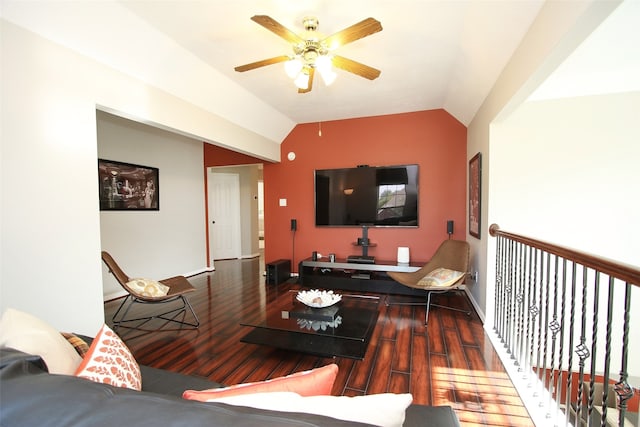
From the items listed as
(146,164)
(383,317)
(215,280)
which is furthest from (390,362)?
(146,164)

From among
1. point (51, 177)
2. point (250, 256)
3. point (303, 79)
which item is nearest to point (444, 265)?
point (303, 79)

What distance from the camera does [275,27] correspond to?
6.11ft

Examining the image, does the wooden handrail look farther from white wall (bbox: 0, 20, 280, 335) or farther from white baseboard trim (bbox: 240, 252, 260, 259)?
white baseboard trim (bbox: 240, 252, 260, 259)

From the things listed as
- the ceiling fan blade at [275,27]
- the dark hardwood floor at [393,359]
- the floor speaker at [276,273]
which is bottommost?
the dark hardwood floor at [393,359]

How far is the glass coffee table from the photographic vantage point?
85.1 inches

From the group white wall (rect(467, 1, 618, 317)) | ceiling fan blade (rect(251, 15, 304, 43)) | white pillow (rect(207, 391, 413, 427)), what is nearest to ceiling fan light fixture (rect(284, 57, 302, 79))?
ceiling fan blade (rect(251, 15, 304, 43))

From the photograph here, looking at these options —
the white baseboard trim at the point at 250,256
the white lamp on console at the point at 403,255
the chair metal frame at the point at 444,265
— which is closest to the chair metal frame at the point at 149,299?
the chair metal frame at the point at 444,265

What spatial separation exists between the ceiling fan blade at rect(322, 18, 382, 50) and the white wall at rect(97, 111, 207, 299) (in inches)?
133

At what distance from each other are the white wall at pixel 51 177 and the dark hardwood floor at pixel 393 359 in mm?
766

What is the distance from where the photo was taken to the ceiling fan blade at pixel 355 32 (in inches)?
70.1

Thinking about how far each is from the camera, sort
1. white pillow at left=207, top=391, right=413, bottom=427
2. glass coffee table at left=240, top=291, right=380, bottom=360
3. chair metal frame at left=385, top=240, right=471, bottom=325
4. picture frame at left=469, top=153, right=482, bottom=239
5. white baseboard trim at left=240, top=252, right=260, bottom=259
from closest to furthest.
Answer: white pillow at left=207, top=391, right=413, bottom=427 < glass coffee table at left=240, top=291, right=380, bottom=360 < picture frame at left=469, top=153, right=482, bottom=239 < chair metal frame at left=385, top=240, right=471, bottom=325 < white baseboard trim at left=240, top=252, right=260, bottom=259

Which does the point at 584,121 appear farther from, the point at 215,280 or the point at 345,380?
the point at 215,280

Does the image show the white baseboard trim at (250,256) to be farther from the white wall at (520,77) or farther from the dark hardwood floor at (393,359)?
the white wall at (520,77)

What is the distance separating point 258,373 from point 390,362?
3.42ft
